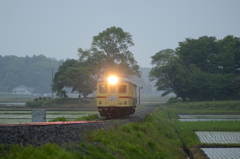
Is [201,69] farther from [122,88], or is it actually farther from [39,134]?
[39,134]

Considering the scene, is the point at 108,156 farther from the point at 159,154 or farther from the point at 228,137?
the point at 228,137

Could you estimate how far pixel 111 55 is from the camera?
7550 cm

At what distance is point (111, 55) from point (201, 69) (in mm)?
19840

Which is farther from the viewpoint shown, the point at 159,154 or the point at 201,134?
the point at 201,134

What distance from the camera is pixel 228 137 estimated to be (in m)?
22.9

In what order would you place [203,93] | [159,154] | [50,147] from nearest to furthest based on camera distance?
[50,147] < [159,154] < [203,93]

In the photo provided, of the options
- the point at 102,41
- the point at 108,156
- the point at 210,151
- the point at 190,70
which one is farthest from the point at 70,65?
the point at 108,156

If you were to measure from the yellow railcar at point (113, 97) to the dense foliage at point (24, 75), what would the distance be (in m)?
150

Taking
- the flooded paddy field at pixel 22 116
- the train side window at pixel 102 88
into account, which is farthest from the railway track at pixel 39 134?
the flooded paddy field at pixel 22 116

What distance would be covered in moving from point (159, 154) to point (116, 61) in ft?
206

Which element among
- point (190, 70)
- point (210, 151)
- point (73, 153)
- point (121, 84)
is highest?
point (190, 70)

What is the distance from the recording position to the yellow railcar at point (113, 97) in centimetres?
2451

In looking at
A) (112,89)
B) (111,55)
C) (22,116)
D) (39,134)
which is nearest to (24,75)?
(111,55)

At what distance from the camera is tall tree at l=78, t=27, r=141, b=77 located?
73250mm
